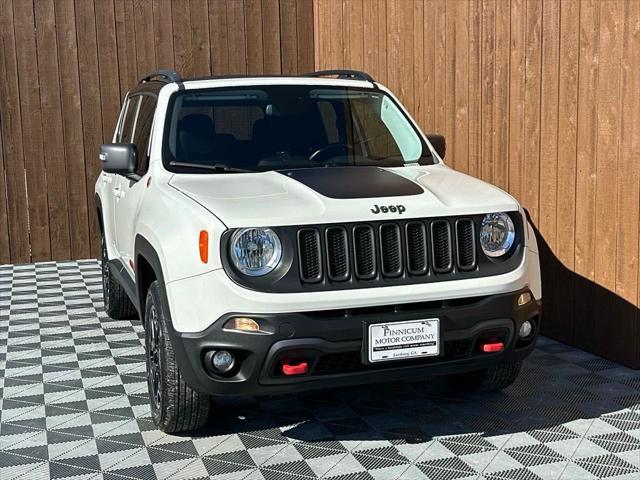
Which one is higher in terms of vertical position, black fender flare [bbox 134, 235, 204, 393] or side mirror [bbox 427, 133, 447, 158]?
side mirror [bbox 427, 133, 447, 158]

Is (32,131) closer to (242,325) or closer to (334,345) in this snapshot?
(242,325)

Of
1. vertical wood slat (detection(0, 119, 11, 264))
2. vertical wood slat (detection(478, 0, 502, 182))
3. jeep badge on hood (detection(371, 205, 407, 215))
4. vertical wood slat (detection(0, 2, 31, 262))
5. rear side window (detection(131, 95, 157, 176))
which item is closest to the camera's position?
jeep badge on hood (detection(371, 205, 407, 215))

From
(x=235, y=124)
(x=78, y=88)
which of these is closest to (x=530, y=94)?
(x=235, y=124)

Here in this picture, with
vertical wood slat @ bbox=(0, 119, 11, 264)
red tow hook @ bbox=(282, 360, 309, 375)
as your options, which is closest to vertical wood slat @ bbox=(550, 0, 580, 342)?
red tow hook @ bbox=(282, 360, 309, 375)

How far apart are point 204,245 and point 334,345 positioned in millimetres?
727

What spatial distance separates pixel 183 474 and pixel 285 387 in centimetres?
65

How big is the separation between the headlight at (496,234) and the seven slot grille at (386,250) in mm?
84

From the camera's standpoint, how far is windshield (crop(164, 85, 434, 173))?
4797mm

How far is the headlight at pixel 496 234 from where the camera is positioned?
163 inches

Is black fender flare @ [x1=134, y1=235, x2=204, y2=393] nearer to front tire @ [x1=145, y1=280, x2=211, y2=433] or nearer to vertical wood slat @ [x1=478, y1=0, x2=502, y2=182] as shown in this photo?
front tire @ [x1=145, y1=280, x2=211, y2=433]

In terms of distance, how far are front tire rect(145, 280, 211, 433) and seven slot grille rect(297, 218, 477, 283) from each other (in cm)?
82

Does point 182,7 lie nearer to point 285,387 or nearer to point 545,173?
point 545,173

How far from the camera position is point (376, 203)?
3.97 metres

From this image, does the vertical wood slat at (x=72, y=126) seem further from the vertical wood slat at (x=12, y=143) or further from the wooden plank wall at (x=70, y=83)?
the vertical wood slat at (x=12, y=143)
